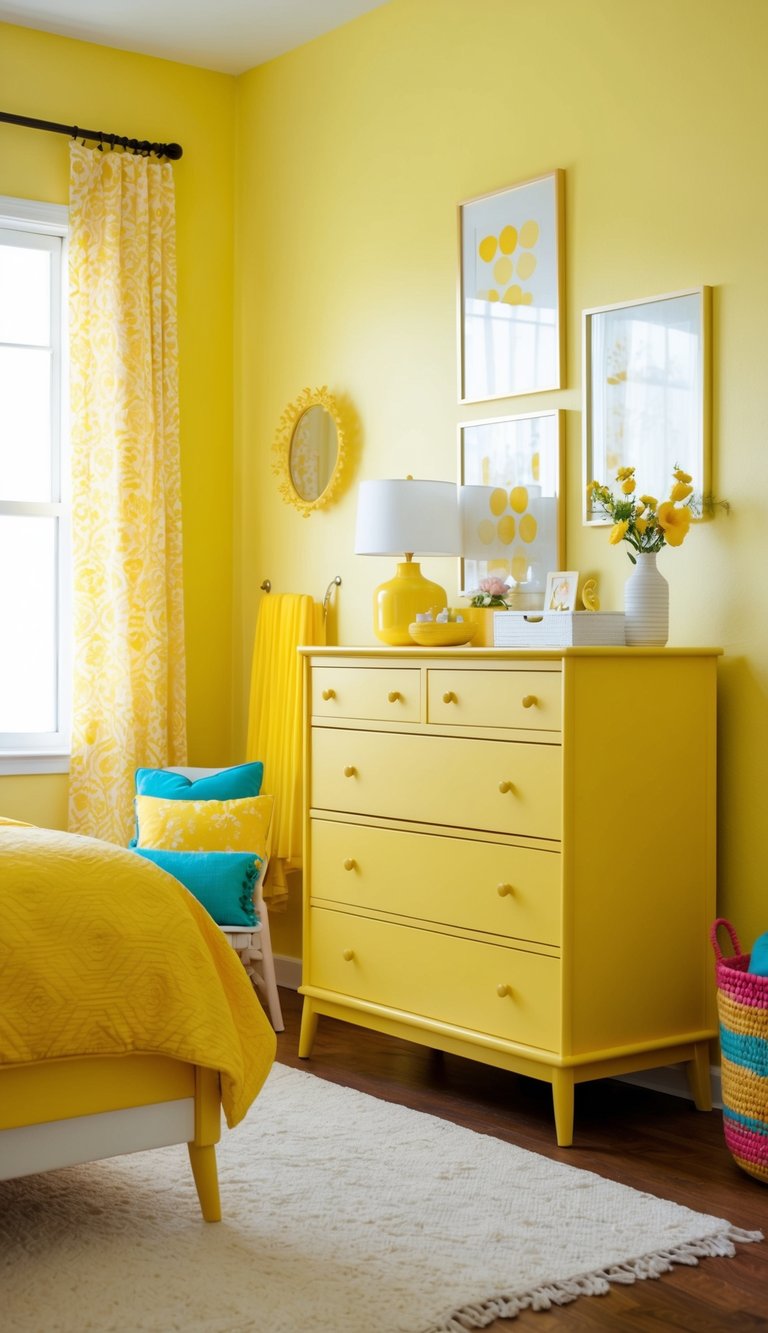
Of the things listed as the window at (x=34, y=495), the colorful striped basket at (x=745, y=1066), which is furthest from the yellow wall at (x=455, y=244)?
the window at (x=34, y=495)

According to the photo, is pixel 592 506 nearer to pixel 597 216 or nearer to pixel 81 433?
pixel 597 216

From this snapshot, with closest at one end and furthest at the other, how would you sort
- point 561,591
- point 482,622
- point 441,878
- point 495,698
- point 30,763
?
1. point 495,698
2. point 441,878
3. point 561,591
4. point 482,622
5. point 30,763

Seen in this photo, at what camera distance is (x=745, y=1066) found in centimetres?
291

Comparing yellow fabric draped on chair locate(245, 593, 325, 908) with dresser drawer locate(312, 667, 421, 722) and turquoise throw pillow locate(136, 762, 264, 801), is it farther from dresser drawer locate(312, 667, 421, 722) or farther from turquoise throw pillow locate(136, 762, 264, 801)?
dresser drawer locate(312, 667, 421, 722)

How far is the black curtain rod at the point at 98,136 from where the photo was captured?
455cm

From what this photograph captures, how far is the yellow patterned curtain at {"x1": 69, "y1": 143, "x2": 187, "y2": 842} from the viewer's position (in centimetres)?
466

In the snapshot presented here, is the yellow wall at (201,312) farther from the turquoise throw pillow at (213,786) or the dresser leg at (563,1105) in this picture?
the dresser leg at (563,1105)

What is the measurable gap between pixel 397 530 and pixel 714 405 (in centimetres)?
90

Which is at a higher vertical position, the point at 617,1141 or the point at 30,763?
the point at 30,763

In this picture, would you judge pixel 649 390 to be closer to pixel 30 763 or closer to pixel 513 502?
pixel 513 502

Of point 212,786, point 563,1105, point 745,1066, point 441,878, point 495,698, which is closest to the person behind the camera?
point 745,1066

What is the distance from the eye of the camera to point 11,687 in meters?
4.68

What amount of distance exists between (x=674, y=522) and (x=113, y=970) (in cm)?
165

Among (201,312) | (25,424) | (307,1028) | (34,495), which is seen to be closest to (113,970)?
(307,1028)
